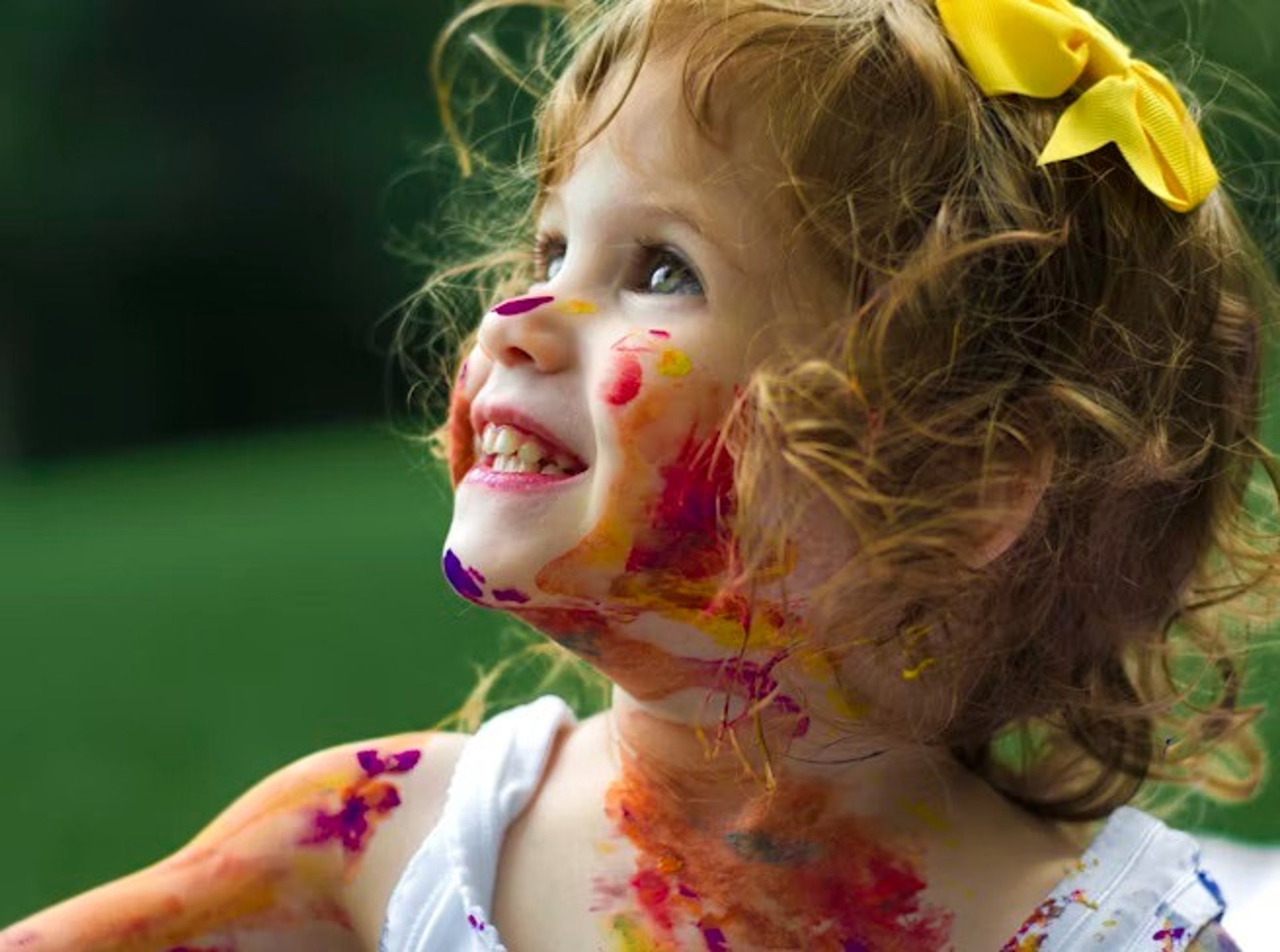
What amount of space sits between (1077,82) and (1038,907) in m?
0.56

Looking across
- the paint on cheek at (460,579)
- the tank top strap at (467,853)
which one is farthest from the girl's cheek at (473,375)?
the tank top strap at (467,853)

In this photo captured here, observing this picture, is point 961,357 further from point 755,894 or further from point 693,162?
point 755,894

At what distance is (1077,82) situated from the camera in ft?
4.38

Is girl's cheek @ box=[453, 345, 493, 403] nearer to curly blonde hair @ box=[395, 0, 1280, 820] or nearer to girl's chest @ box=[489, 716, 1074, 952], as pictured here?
curly blonde hair @ box=[395, 0, 1280, 820]

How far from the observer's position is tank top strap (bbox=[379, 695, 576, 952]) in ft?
4.54

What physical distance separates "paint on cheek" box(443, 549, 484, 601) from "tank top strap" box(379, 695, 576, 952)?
19 cm

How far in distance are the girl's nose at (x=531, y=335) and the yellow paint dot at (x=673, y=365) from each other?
7 cm

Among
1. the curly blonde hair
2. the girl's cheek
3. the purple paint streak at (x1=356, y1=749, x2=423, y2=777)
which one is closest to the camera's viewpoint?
the curly blonde hair

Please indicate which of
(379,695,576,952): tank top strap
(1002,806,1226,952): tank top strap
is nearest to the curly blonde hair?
(1002,806,1226,952): tank top strap

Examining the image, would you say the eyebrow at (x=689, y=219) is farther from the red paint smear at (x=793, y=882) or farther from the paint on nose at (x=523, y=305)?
the red paint smear at (x=793, y=882)

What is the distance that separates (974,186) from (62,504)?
3.26 meters

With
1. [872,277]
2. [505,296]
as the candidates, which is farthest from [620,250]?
[505,296]

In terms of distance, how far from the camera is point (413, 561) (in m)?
3.64

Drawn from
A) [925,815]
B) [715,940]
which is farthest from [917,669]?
[715,940]
